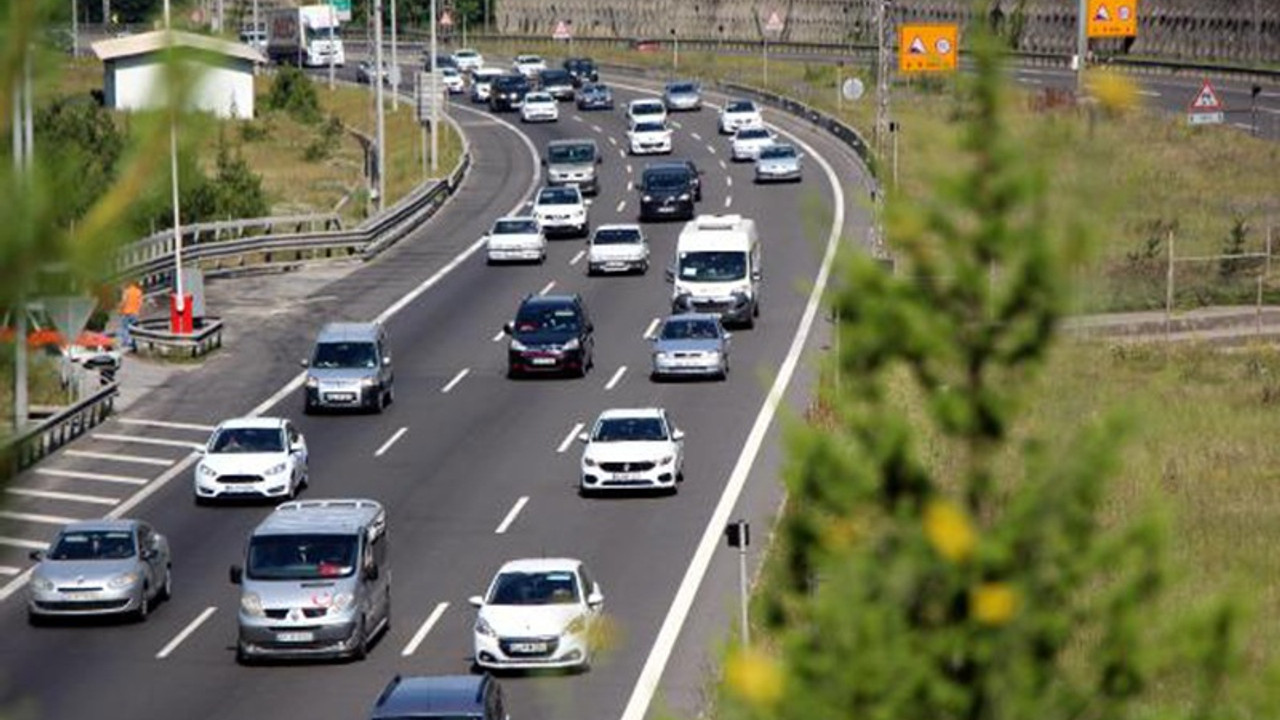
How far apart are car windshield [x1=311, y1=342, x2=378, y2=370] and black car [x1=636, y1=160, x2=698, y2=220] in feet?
80.7

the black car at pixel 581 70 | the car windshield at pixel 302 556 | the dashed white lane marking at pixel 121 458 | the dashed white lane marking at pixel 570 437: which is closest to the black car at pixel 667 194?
the dashed white lane marking at pixel 570 437

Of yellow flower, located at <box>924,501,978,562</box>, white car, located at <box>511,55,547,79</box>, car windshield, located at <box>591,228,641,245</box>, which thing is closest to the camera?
yellow flower, located at <box>924,501,978,562</box>

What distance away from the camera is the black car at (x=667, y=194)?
242ft

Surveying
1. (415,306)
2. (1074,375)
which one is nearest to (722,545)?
(415,306)

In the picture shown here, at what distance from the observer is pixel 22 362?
7957 mm

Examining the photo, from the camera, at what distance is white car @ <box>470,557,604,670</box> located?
31719 mm

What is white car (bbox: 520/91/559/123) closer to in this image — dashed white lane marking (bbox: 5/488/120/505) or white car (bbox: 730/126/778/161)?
white car (bbox: 730/126/778/161)

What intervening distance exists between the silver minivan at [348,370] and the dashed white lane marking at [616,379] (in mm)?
4235

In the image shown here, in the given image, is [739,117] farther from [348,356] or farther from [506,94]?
[348,356]

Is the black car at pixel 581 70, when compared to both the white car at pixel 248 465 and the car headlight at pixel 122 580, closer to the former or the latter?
the white car at pixel 248 465

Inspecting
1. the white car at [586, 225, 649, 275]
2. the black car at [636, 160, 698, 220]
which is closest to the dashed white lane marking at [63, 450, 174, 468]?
the white car at [586, 225, 649, 275]

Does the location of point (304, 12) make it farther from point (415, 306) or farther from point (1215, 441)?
point (1215, 441)

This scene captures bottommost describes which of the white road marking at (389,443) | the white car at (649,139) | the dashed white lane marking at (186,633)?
the white road marking at (389,443)

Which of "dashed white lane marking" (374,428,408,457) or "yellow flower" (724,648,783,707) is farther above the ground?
"yellow flower" (724,648,783,707)
